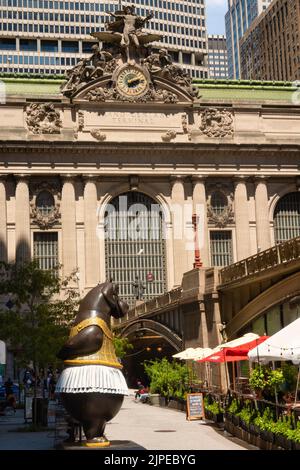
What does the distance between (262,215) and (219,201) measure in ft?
13.1

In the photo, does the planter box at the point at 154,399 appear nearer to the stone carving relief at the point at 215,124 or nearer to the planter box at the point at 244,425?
the planter box at the point at 244,425

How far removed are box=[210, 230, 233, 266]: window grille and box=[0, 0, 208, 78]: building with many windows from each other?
76212 mm

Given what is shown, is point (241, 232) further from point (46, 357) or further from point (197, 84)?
point (46, 357)

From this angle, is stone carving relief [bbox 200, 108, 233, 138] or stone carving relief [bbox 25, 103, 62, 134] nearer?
stone carving relief [bbox 25, 103, 62, 134]

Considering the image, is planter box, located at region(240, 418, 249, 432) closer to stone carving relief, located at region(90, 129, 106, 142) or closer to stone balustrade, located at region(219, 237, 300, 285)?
stone balustrade, located at region(219, 237, 300, 285)

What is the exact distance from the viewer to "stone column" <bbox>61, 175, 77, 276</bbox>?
223 feet

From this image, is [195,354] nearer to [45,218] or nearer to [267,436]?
[267,436]

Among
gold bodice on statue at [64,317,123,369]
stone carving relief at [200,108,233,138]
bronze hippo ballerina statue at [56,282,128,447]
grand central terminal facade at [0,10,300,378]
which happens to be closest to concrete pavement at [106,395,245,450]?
bronze hippo ballerina statue at [56,282,128,447]

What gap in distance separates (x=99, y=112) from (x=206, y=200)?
1207 cm

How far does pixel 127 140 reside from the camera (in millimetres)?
70312

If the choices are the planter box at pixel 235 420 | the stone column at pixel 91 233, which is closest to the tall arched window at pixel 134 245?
the stone column at pixel 91 233

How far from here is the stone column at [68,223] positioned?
67.9m

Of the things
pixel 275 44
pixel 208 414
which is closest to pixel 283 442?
pixel 208 414

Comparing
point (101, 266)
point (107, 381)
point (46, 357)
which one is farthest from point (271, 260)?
point (101, 266)
